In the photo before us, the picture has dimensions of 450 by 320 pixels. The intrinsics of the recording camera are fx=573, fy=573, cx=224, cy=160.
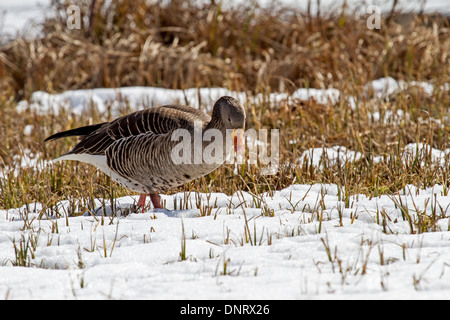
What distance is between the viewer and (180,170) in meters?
4.85

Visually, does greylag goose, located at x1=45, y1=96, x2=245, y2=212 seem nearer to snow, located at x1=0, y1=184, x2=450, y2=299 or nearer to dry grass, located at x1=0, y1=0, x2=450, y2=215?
snow, located at x1=0, y1=184, x2=450, y2=299

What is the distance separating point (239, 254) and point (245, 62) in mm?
8347

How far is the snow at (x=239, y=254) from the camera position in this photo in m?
3.09

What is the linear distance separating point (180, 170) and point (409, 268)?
7.17 feet

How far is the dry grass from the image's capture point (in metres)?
7.79

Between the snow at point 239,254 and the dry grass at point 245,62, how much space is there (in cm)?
248

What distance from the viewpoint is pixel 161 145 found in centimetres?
490

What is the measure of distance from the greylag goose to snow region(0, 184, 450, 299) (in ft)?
0.93
